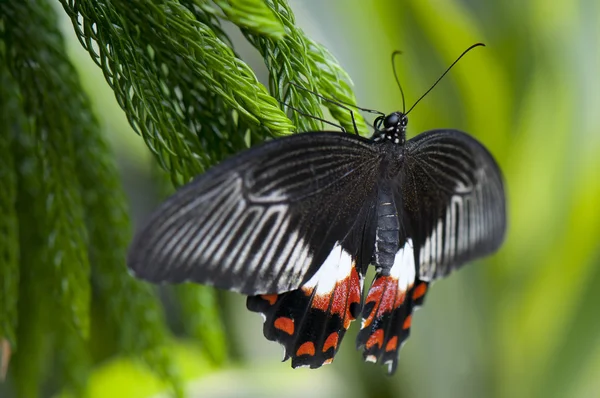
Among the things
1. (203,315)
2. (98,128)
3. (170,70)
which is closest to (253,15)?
(170,70)

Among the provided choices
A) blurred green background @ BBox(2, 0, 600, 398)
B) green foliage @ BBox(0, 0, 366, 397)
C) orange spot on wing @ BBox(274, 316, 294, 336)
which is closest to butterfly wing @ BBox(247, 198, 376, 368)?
orange spot on wing @ BBox(274, 316, 294, 336)

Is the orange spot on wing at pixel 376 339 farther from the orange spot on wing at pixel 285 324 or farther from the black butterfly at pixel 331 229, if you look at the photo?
the orange spot on wing at pixel 285 324

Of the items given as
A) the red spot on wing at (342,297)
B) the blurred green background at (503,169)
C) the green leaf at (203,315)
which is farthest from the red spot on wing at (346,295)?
the blurred green background at (503,169)

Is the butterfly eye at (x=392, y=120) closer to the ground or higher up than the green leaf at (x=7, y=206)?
higher up

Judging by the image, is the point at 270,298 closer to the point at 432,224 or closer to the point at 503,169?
the point at 432,224

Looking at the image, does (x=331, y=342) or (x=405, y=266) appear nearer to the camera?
(x=331, y=342)

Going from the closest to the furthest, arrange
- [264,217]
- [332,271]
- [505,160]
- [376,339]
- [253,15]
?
[253,15] < [264,217] < [332,271] < [376,339] < [505,160]

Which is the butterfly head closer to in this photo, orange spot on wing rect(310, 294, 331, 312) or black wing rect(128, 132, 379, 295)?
black wing rect(128, 132, 379, 295)

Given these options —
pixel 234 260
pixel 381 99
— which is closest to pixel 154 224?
pixel 234 260
